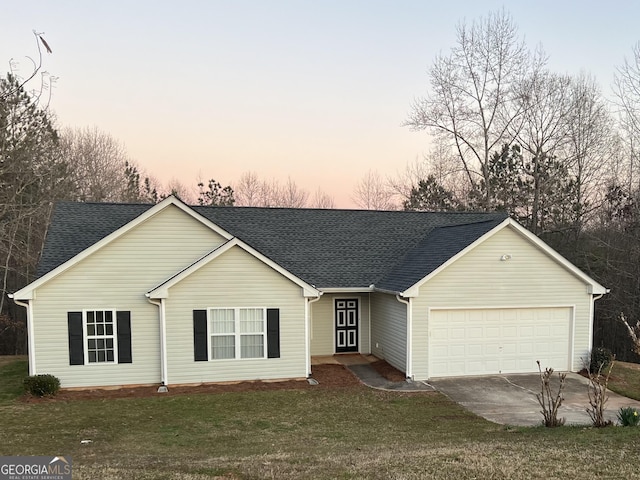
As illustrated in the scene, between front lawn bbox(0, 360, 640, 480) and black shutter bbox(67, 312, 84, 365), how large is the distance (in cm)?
139

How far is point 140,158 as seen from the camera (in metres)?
36.9

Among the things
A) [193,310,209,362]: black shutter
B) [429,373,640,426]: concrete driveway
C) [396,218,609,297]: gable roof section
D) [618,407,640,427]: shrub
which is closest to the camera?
[618,407,640,427]: shrub

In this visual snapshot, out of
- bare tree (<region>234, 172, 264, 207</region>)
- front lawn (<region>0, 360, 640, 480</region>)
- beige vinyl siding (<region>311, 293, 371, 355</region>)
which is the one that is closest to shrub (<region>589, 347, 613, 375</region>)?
front lawn (<region>0, 360, 640, 480</region>)

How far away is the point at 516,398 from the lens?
12.5 m

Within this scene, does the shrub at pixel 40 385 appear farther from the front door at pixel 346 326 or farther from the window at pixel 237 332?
the front door at pixel 346 326

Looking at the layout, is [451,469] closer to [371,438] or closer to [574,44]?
[371,438]

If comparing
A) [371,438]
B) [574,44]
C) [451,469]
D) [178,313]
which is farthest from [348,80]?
[451,469]

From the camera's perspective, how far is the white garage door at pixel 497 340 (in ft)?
47.5

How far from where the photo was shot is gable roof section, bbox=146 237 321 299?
13.0 m

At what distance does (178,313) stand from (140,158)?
89.6ft

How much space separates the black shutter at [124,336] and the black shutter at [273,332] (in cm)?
407

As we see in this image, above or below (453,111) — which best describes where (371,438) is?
below

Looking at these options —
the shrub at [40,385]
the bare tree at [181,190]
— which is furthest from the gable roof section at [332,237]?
the bare tree at [181,190]

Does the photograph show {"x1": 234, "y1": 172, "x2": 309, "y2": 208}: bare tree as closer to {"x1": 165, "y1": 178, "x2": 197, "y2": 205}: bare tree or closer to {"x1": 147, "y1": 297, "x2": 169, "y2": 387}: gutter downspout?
{"x1": 165, "y1": 178, "x2": 197, "y2": 205}: bare tree
